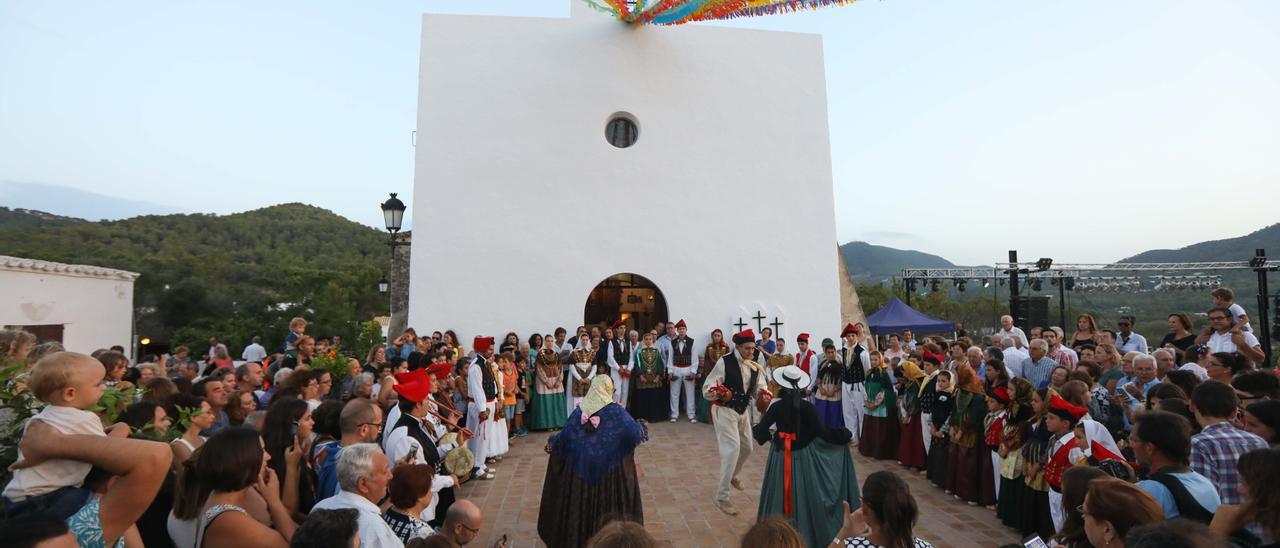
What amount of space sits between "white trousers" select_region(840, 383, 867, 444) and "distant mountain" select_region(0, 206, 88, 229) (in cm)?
3887

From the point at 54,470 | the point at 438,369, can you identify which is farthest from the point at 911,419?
the point at 54,470

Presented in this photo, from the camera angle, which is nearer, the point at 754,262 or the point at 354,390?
the point at 354,390

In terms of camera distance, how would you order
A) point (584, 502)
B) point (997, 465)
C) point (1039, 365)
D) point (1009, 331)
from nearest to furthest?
point (584, 502), point (997, 465), point (1039, 365), point (1009, 331)

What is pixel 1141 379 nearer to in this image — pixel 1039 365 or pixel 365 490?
pixel 1039 365

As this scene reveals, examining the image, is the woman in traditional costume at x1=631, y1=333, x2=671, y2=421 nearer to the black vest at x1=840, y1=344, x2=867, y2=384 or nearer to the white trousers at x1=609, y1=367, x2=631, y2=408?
the white trousers at x1=609, y1=367, x2=631, y2=408

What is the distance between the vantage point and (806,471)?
4.76 meters

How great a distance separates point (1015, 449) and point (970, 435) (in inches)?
35.5

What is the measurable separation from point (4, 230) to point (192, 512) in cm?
3711

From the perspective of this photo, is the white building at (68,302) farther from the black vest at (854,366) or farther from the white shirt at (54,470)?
the black vest at (854,366)

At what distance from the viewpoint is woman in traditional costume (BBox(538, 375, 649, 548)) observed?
4.59 metres

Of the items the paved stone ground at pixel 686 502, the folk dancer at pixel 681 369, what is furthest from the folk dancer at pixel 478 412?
the folk dancer at pixel 681 369

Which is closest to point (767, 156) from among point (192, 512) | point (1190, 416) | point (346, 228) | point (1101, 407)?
point (1101, 407)

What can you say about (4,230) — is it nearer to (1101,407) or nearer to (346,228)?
(346,228)

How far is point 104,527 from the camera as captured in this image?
7.06ft
